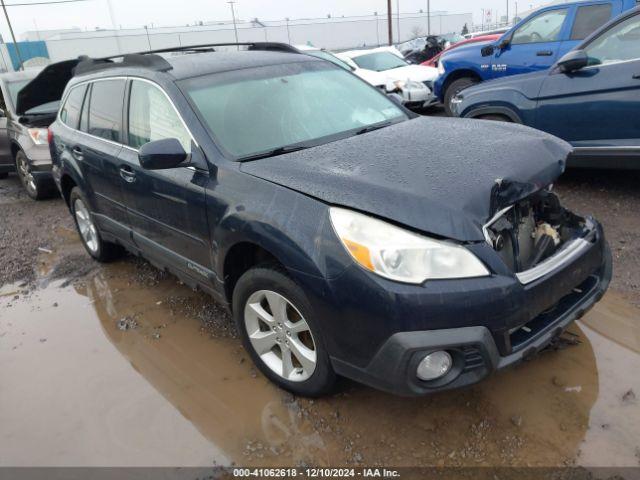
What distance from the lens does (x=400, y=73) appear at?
1083 centimetres

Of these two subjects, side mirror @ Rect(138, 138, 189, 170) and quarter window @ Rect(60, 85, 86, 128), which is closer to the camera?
side mirror @ Rect(138, 138, 189, 170)

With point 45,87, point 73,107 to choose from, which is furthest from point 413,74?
point 73,107

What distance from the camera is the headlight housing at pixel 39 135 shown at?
23.0ft

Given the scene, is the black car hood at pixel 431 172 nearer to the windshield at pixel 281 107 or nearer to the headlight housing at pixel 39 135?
the windshield at pixel 281 107

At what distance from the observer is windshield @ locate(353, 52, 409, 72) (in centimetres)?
1169

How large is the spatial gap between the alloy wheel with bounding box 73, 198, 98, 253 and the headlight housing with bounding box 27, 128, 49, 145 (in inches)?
105

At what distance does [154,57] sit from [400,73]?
8219mm

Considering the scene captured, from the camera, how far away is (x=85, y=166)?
4203 millimetres

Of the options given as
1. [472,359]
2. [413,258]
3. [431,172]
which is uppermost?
[431,172]

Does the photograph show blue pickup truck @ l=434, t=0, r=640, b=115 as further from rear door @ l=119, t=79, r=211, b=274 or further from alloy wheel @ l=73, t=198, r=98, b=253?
alloy wheel @ l=73, t=198, r=98, b=253

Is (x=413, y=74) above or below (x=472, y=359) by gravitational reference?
above

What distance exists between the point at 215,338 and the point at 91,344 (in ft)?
2.93

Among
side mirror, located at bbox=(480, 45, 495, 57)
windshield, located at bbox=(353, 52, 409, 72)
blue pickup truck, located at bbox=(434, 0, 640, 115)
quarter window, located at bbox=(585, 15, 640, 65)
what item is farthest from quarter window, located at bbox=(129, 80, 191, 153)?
windshield, located at bbox=(353, 52, 409, 72)

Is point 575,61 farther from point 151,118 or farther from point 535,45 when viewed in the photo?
point 151,118
